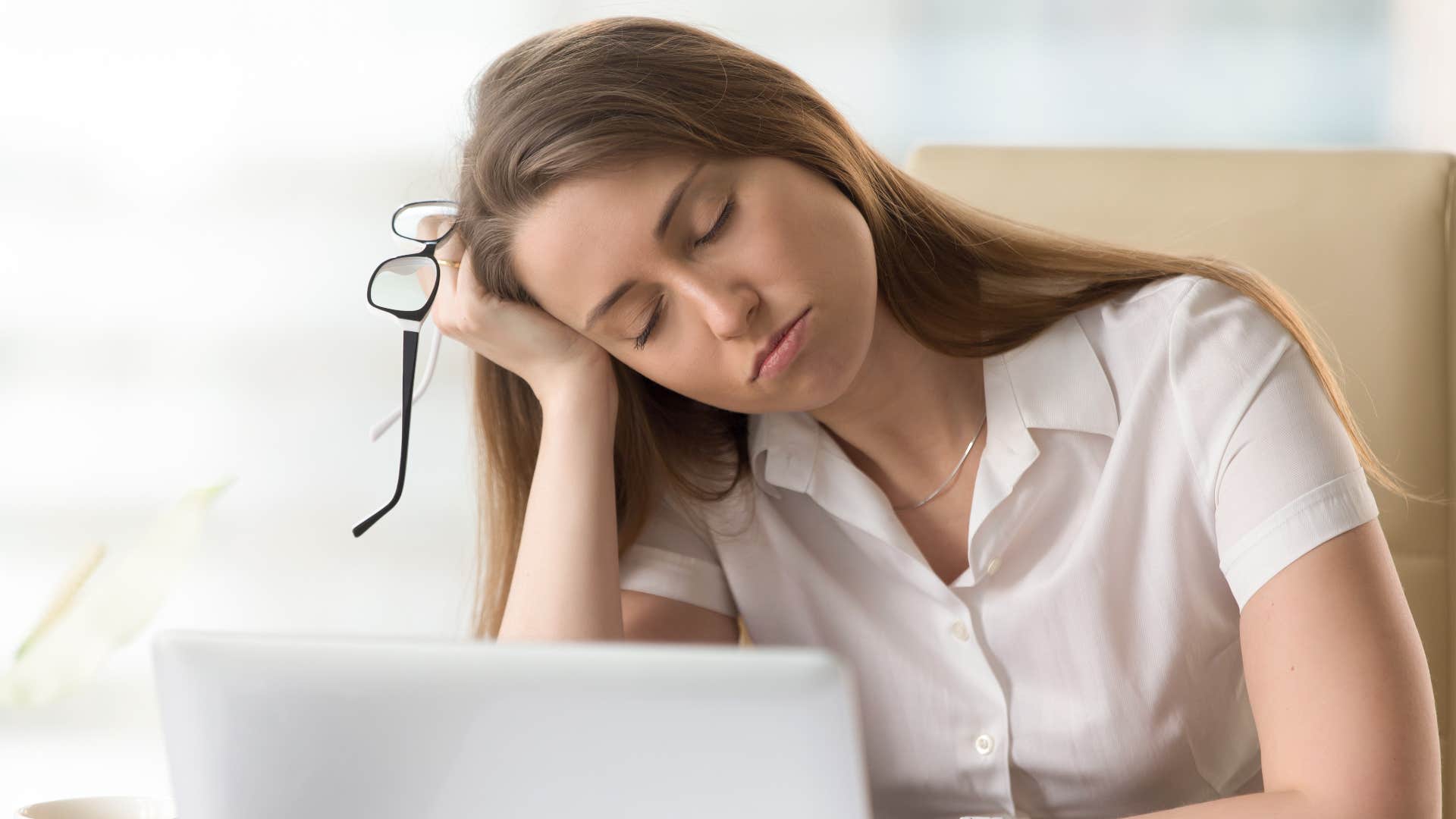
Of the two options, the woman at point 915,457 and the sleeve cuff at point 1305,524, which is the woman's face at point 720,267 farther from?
the sleeve cuff at point 1305,524

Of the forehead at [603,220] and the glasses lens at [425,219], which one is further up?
the forehead at [603,220]

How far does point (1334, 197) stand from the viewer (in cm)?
133

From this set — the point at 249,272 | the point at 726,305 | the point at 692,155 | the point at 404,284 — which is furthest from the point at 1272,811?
the point at 249,272

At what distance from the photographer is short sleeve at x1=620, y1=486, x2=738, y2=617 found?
4.01 feet

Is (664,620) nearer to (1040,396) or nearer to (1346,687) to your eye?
(1040,396)

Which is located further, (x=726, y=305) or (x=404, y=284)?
(x=404, y=284)

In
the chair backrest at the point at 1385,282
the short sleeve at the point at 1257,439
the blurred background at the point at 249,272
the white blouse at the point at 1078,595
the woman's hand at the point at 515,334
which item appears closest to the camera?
the short sleeve at the point at 1257,439

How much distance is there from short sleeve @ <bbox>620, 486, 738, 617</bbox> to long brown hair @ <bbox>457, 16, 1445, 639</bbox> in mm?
17

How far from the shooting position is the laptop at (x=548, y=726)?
45 centimetres

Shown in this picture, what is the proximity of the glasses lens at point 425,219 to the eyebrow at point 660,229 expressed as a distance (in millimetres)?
259

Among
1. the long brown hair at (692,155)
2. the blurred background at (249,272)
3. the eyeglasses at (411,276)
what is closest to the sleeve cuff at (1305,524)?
the long brown hair at (692,155)

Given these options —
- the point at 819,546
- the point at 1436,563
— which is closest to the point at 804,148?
the point at 819,546

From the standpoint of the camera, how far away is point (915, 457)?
3.89 ft

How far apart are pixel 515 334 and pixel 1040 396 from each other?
483mm
